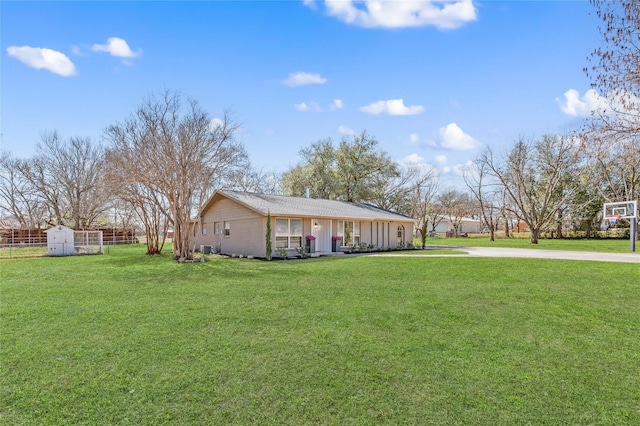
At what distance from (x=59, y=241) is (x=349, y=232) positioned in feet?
50.7

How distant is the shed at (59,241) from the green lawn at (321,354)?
11910mm

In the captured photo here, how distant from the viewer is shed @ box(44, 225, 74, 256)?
18516 mm

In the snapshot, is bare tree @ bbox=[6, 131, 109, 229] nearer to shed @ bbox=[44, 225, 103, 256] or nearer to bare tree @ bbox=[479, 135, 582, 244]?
shed @ bbox=[44, 225, 103, 256]

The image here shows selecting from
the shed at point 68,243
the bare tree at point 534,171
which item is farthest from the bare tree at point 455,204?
the shed at point 68,243

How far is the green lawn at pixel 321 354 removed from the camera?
3.20 m

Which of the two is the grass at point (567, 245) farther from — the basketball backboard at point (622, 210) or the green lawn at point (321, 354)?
the green lawn at point (321, 354)

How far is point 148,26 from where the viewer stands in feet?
34.2

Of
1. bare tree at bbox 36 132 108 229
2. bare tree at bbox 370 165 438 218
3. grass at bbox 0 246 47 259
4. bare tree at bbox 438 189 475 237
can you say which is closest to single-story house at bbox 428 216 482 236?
bare tree at bbox 438 189 475 237

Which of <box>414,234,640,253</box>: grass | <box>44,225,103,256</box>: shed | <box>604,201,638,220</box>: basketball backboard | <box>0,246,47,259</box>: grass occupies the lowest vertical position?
<box>414,234,640,253</box>: grass

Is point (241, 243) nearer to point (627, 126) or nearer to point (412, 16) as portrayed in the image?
point (412, 16)

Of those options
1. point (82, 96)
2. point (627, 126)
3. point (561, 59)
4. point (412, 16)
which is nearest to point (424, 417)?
point (627, 126)

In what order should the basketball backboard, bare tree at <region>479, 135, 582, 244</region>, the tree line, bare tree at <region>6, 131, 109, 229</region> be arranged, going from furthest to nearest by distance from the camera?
bare tree at <region>6, 131, 109, 229</region> < bare tree at <region>479, 135, 582, 244</region> < the basketball backboard < the tree line

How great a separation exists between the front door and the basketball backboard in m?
16.2

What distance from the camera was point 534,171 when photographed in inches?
1346
